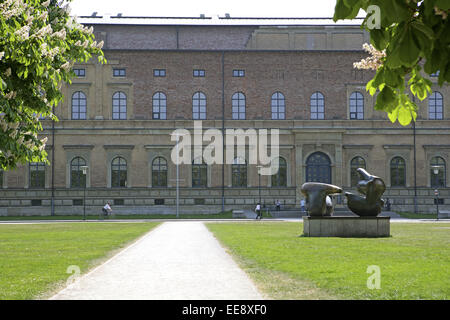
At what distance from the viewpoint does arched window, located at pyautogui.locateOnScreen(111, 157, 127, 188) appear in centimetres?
5006

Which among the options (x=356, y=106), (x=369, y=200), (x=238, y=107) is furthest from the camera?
(x=356, y=106)

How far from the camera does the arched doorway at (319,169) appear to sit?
50.6 metres

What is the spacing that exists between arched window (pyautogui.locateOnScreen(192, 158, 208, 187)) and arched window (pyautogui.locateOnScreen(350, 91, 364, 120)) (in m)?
14.3

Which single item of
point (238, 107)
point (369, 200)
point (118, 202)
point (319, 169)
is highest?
point (238, 107)

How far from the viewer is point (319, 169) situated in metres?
50.7

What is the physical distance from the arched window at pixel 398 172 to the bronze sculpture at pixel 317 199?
96.3ft

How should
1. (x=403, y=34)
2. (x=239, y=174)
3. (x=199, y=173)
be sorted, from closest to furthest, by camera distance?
(x=403, y=34), (x=199, y=173), (x=239, y=174)

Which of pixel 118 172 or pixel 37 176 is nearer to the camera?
pixel 37 176

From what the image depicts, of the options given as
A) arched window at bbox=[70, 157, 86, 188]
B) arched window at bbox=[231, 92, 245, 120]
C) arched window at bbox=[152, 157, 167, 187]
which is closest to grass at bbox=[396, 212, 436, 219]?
arched window at bbox=[231, 92, 245, 120]

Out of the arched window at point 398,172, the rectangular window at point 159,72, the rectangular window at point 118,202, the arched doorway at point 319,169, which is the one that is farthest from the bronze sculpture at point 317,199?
the rectangular window at point 159,72

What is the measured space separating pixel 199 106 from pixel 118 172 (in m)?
9.35

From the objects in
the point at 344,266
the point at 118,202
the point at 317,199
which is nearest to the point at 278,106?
the point at 118,202

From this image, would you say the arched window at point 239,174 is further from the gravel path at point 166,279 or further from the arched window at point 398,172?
the gravel path at point 166,279

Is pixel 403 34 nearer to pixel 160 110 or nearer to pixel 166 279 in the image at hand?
pixel 166 279
